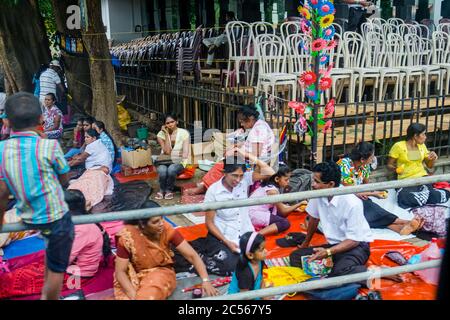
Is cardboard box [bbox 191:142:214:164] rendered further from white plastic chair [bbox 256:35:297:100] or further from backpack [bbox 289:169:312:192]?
backpack [bbox 289:169:312:192]

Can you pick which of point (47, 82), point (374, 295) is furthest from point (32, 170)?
point (47, 82)

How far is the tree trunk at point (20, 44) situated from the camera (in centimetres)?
1041

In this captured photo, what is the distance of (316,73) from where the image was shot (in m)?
6.12

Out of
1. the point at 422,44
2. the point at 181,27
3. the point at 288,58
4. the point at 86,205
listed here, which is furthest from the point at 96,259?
the point at 181,27

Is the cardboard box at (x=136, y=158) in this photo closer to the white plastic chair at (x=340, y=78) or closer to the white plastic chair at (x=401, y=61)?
the white plastic chair at (x=340, y=78)

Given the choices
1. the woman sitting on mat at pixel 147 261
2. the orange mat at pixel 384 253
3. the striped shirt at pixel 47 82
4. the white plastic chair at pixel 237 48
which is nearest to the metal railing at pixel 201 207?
the orange mat at pixel 384 253

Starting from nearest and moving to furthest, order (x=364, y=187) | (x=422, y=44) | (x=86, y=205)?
1. (x=364, y=187)
2. (x=86, y=205)
3. (x=422, y=44)

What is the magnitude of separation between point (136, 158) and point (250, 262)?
4.20 m

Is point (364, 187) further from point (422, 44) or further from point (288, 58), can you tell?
point (422, 44)

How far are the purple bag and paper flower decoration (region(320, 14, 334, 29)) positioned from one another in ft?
8.31

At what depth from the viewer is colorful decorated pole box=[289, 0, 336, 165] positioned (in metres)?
5.89

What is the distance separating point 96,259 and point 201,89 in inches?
180

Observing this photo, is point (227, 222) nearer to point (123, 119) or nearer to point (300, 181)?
point (300, 181)
